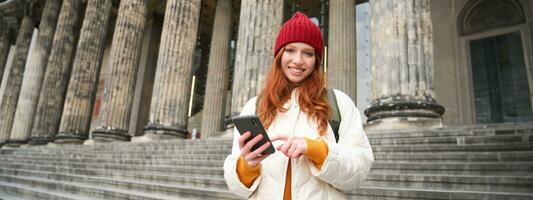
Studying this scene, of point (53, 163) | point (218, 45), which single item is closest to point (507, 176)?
point (53, 163)

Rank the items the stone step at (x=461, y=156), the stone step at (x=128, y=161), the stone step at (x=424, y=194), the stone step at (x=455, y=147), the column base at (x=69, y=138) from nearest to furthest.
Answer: the stone step at (x=424, y=194), the stone step at (x=461, y=156), the stone step at (x=455, y=147), the stone step at (x=128, y=161), the column base at (x=69, y=138)

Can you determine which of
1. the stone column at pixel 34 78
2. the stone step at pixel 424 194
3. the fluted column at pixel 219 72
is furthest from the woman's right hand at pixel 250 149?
the stone column at pixel 34 78

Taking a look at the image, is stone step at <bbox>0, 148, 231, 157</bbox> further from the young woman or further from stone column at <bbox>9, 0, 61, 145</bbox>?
the young woman

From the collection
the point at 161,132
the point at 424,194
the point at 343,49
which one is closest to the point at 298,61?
the point at 424,194

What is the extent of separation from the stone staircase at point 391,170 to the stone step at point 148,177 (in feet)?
0.06

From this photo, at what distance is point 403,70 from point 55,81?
17.9 meters

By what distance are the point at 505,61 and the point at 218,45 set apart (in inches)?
497

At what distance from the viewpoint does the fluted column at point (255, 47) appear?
9.89m

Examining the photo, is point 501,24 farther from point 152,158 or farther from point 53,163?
point 53,163

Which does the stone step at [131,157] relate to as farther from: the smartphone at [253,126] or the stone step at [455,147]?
the smartphone at [253,126]

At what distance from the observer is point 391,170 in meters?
5.00

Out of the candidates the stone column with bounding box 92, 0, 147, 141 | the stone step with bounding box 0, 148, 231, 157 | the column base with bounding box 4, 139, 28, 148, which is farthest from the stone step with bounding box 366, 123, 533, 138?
the column base with bounding box 4, 139, 28, 148

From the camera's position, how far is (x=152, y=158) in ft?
29.9

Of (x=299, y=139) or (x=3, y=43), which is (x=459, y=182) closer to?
(x=299, y=139)
